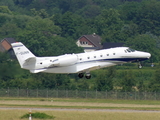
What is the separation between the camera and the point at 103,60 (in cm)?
6669

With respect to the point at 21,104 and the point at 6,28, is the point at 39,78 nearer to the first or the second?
the point at 21,104

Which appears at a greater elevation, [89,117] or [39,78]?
[39,78]

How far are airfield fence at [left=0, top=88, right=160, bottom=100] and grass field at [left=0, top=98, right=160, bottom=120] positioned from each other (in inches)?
74.1

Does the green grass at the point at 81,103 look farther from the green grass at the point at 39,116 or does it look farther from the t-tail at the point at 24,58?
the green grass at the point at 39,116

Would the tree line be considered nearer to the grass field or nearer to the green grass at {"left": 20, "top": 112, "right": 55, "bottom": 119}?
the grass field

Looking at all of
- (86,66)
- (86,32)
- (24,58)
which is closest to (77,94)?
(86,66)

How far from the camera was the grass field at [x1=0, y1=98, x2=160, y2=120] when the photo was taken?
5578 centimetres

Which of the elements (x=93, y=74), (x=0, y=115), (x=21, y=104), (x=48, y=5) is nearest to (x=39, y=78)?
(x=93, y=74)

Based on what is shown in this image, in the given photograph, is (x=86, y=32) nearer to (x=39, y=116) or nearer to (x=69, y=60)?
(x=69, y=60)

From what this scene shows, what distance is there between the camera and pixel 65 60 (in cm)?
6562

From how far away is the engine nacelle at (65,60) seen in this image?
65250mm

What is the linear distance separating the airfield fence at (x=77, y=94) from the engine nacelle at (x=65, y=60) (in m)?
12.7

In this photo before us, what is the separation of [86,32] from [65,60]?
81261mm

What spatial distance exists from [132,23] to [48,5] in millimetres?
47112
